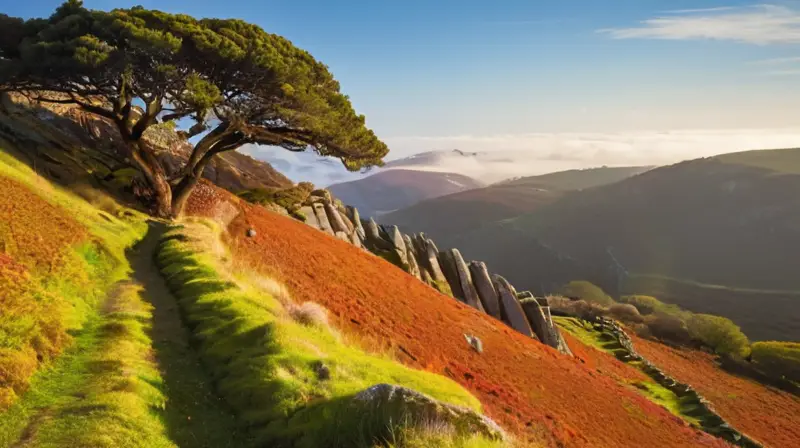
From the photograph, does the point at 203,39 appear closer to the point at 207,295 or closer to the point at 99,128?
the point at 207,295

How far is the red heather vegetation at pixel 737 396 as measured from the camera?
35.9 meters

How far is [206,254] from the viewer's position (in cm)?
1906

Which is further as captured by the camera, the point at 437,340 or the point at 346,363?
the point at 437,340

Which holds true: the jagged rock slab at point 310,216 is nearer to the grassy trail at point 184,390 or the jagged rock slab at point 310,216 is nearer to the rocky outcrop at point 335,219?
the rocky outcrop at point 335,219

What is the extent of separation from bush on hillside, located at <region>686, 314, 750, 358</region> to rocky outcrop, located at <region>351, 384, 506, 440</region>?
221 feet

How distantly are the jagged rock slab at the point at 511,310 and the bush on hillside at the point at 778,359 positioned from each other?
122ft

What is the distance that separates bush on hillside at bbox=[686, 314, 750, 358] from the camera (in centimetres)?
6119

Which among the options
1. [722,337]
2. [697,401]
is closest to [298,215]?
[697,401]

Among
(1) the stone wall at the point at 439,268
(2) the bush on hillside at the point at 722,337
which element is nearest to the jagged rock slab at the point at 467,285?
(1) the stone wall at the point at 439,268

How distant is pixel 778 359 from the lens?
5888 cm

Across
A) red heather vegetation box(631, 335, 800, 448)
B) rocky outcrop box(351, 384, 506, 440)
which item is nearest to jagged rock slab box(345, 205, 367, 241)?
red heather vegetation box(631, 335, 800, 448)

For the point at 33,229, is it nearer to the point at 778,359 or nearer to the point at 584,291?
the point at 778,359

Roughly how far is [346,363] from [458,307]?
21632mm

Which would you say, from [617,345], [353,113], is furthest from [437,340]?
[617,345]
